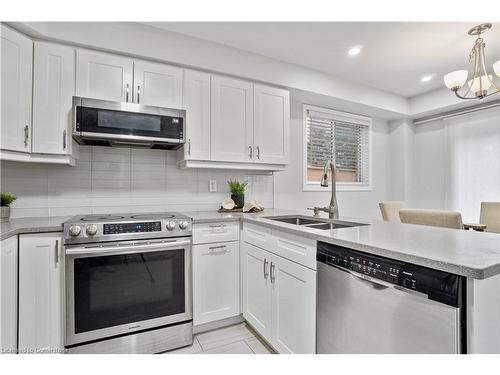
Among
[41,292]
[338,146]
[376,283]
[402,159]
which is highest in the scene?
[338,146]

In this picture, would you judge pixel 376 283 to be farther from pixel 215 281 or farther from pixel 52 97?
pixel 52 97

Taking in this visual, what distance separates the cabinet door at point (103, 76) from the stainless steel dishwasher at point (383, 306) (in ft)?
6.24

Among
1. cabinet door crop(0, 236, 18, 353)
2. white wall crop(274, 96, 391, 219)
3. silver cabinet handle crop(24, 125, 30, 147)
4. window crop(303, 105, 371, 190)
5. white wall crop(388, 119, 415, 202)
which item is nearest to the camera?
cabinet door crop(0, 236, 18, 353)

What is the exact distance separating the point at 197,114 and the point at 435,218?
2.18 m

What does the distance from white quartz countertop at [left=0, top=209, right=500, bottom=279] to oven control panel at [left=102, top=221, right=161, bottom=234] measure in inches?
11.2

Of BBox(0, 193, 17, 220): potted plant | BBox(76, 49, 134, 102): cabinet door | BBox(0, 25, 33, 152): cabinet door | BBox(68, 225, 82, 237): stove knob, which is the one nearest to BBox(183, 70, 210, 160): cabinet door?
BBox(76, 49, 134, 102): cabinet door

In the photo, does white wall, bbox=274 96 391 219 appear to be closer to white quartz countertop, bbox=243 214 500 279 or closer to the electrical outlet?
the electrical outlet

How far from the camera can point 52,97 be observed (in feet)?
6.23

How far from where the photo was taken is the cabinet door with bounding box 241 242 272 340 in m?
1.84

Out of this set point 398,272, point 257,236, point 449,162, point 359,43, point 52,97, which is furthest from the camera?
point 449,162

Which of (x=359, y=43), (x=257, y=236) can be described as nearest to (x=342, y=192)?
(x=359, y=43)

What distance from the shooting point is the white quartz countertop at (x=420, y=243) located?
84 centimetres

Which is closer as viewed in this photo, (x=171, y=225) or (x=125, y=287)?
(x=125, y=287)
